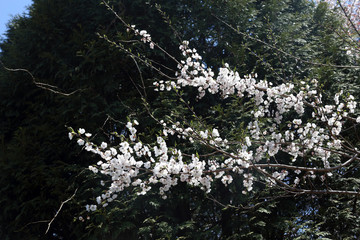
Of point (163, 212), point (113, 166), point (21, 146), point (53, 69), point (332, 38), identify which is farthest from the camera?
point (332, 38)

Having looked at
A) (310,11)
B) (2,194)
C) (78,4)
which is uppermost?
(310,11)

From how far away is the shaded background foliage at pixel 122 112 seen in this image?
507 cm

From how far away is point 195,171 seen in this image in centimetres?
293

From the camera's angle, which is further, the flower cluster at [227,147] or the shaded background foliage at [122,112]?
the shaded background foliage at [122,112]

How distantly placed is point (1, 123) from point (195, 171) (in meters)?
5.08

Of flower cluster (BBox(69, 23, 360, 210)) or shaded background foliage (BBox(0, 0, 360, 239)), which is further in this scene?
shaded background foliage (BBox(0, 0, 360, 239))

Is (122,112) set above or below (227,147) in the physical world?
above

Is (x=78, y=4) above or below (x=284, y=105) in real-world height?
above

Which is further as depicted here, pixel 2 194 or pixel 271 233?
pixel 2 194

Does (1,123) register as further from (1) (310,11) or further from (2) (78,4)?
(1) (310,11)

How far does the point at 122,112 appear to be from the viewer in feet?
18.6

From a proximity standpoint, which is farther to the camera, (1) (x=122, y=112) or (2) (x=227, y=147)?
(1) (x=122, y=112)

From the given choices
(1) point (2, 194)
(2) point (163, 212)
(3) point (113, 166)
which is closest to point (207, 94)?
(2) point (163, 212)

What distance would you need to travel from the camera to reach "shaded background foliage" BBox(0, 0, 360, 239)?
199 inches
